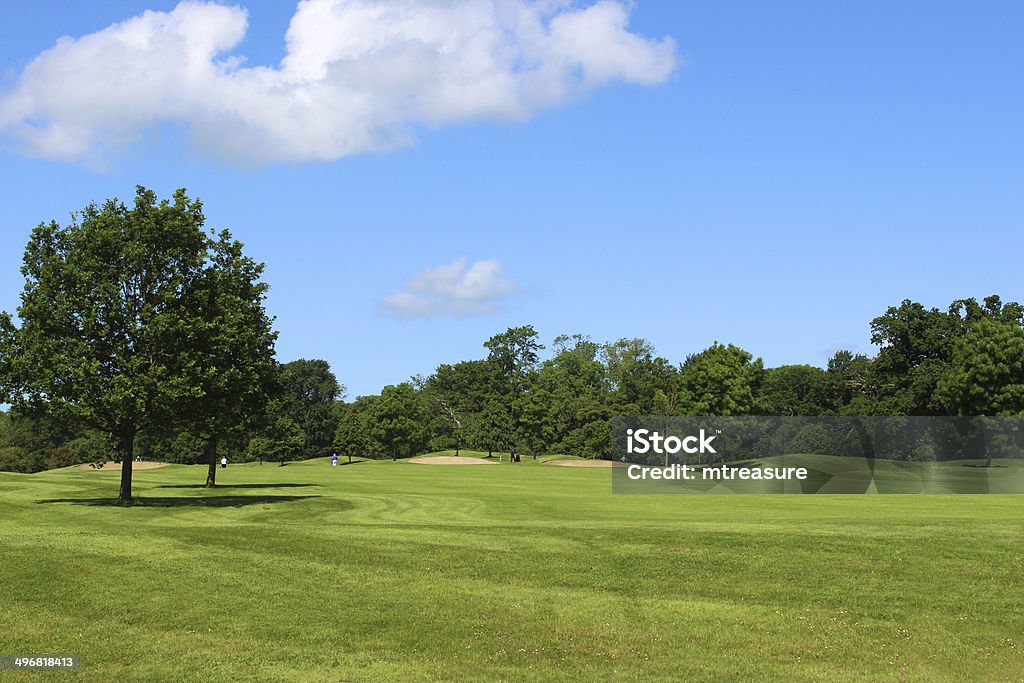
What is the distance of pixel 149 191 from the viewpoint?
143 ft

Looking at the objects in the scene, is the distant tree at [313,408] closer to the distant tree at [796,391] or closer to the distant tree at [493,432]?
the distant tree at [493,432]

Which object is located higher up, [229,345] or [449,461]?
[229,345]

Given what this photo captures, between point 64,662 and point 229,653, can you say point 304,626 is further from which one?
point 64,662

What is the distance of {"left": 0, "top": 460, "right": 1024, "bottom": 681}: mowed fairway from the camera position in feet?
53.1

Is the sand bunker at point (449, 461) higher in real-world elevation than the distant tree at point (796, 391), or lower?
lower

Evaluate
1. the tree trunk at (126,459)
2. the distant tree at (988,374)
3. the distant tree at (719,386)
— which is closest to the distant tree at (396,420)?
the distant tree at (719,386)

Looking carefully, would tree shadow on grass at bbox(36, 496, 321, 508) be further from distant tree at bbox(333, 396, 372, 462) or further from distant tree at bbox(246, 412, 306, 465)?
distant tree at bbox(333, 396, 372, 462)

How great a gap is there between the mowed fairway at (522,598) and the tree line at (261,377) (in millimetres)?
8309

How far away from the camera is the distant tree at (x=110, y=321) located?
39625 millimetres

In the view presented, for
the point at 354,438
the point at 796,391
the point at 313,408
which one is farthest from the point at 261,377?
the point at 313,408

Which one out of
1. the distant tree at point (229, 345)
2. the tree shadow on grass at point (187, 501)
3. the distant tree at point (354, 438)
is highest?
the distant tree at point (229, 345)

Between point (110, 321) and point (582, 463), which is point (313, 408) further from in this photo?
point (110, 321)

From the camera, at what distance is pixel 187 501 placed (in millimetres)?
45312

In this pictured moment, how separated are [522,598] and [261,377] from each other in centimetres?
2736
